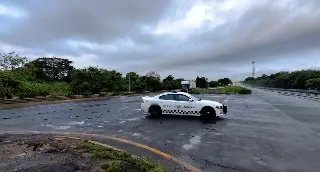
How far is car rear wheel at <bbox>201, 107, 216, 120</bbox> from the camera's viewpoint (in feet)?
61.4

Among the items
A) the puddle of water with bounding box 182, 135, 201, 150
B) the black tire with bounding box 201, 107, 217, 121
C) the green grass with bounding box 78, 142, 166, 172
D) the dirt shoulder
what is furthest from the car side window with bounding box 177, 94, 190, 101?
the green grass with bounding box 78, 142, 166, 172

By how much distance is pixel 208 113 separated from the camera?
18812 millimetres

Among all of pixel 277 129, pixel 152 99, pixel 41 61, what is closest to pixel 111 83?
pixel 152 99

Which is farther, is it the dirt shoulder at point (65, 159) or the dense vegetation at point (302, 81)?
the dense vegetation at point (302, 81)

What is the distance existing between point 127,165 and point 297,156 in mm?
4923

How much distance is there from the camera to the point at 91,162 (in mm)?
7762

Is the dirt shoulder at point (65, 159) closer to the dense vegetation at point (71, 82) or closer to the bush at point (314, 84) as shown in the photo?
the dense vegetation at point (71, 82)

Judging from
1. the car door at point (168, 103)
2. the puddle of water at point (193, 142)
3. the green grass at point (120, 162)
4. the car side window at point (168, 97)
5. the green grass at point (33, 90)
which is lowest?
the puddle of water at point (193, 142)

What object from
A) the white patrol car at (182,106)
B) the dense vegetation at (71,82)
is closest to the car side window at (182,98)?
the white patrol car at (182,106)

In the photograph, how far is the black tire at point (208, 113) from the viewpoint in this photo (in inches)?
737

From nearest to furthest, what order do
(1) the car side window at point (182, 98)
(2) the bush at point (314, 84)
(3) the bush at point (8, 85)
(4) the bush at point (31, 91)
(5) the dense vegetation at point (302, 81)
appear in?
(1) the car side window at point (182, 98) → (3) the bush at point (8, 85) → (4) the bush at point (31, 91) → (2) the bush at point (314, 84) → (5) the dense vegetation at point (302, 81)

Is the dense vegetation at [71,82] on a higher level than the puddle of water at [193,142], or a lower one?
higher

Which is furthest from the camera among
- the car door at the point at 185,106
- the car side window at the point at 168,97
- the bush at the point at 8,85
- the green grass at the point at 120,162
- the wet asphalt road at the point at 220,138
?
the bush at the point at 8,85

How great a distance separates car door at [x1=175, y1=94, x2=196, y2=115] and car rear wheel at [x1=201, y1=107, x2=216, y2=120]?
54cm
